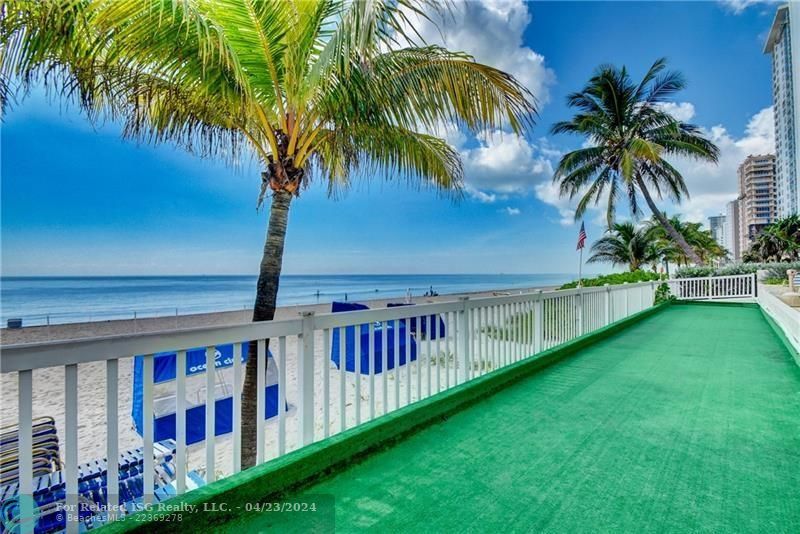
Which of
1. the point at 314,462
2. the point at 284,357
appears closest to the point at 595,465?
the point at 314,462

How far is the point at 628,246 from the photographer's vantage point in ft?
74.2

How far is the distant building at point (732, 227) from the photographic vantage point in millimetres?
82000

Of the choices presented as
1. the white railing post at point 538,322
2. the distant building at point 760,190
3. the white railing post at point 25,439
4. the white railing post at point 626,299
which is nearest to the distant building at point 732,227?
the distant building at point 760,190

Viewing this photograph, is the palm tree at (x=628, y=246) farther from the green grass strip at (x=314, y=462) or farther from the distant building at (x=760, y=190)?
the distant building at (x=760, y=190)

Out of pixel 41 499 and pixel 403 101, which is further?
pixel 403 101

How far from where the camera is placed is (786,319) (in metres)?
4.80

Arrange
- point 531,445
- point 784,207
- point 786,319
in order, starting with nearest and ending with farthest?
1. point 531,445
2. point 786,319
3. point 784,207

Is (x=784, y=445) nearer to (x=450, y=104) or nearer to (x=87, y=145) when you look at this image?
(x=450, y=104)

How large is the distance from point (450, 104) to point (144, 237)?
122 ft

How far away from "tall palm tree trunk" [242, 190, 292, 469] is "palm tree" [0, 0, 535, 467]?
11 mm

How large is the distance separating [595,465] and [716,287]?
14.5m

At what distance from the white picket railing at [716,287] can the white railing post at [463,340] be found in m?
12.4

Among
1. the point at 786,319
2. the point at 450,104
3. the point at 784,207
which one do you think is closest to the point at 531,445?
the point at 450,104

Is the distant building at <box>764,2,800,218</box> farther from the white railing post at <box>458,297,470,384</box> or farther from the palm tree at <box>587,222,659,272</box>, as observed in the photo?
the white railing post at <box>458,297,470,384</box>
